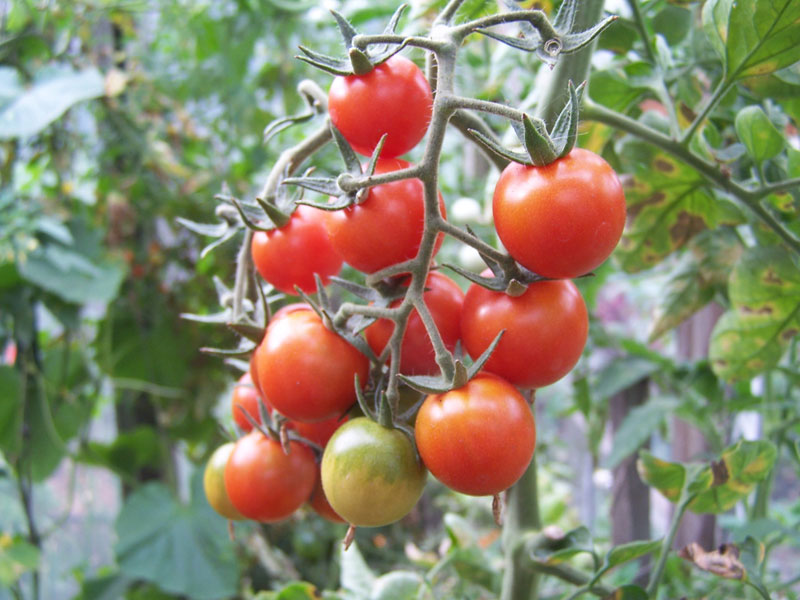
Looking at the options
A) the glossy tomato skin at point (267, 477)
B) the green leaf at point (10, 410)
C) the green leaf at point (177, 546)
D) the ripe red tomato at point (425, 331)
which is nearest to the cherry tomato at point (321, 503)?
the glossy tomato skin at point (267, 477)

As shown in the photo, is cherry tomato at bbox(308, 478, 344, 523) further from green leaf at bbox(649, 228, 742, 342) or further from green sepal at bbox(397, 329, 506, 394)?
green leaf at bbox(649, 228, 742, 342)

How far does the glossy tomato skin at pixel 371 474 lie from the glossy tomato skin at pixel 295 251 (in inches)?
4.3

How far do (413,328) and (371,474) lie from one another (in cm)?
9

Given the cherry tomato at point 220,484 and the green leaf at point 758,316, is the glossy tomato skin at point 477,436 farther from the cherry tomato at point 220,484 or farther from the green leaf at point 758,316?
the green leaf at point 758,316

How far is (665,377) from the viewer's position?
0.79 m

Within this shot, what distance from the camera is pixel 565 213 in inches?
10.9

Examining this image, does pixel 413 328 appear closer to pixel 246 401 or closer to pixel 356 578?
pixel 246 401

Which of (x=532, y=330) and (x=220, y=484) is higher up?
(x=532, y=330)

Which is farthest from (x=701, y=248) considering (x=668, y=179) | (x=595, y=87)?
(x=595, y=87)

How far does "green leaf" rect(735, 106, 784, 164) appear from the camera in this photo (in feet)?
1.38

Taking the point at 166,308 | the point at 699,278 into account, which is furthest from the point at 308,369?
the point at 166,308

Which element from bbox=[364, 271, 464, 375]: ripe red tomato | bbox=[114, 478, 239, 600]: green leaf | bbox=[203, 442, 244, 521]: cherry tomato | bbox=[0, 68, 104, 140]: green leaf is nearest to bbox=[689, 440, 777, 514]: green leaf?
bbox=[364, 271, 464, 375]: ripe red tomato

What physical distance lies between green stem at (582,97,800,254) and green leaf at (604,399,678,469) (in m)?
0.29

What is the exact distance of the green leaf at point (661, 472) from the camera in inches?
19.5
